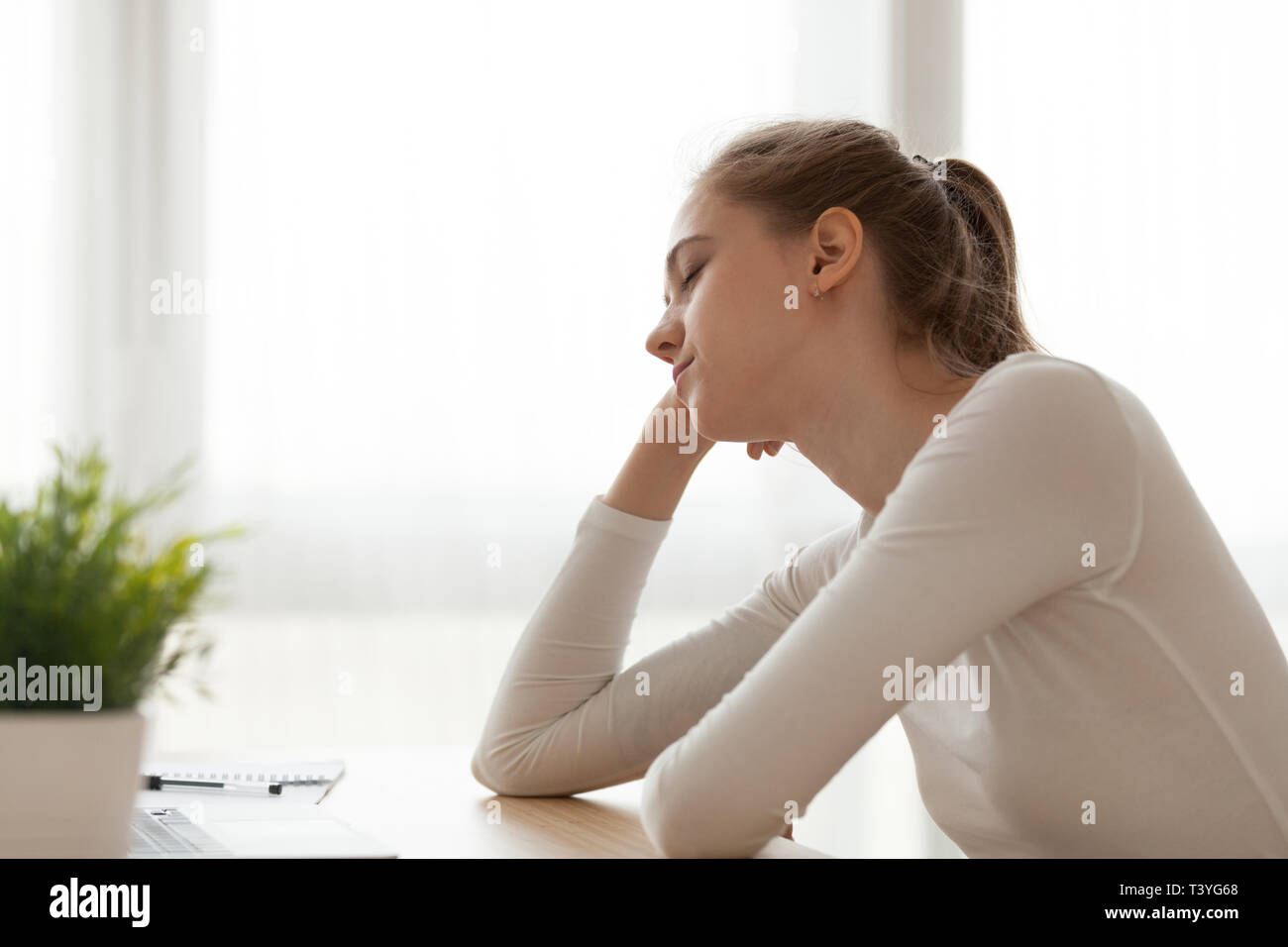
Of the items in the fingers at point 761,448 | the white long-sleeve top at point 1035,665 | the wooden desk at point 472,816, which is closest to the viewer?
the white long-sleeve top at point 1035,665

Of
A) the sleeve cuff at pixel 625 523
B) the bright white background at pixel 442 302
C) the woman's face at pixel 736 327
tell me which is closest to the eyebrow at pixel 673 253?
the woman's face at pixel 736 327

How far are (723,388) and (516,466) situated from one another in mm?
1376

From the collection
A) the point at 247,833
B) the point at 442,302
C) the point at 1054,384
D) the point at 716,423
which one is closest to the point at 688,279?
the point at 716,423

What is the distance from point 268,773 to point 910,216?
82 centimetres

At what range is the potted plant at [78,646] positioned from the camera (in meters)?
0.51

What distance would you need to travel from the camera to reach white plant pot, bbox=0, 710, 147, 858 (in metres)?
0.52

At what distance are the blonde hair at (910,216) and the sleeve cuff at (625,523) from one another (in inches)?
13.5

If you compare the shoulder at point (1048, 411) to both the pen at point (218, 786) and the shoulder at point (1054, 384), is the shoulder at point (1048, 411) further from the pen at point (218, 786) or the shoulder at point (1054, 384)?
the pen at point (218, 786)

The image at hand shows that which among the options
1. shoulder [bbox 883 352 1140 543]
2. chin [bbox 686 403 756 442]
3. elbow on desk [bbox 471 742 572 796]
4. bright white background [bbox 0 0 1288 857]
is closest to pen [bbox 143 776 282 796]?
elbow on desk [bbox 471 742 572 796]

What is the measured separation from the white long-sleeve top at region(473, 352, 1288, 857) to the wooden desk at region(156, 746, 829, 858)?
9 centimetres

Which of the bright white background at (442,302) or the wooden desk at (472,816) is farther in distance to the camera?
the bright white background at (442,302)

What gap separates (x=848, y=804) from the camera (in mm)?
2455

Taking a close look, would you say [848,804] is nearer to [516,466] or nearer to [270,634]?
[516,466]

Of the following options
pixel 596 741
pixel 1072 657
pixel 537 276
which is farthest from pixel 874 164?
pixel 537 276
